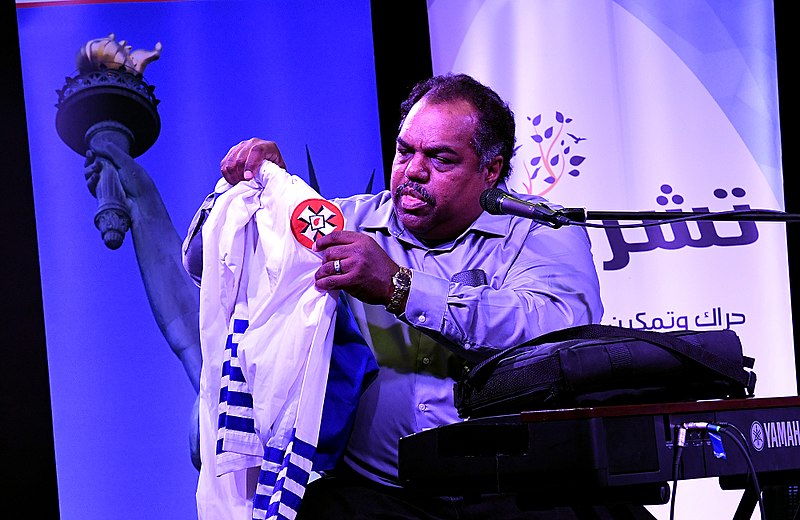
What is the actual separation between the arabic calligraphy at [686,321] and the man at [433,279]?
106cm

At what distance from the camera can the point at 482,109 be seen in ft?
8.71

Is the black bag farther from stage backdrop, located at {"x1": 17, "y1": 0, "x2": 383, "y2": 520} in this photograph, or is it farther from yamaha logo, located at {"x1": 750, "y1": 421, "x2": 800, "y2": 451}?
stage backdrop, located at {"x1": 17, "y1": 0, "x2": 383, "y2": 520}

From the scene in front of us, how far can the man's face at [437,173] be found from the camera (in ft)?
8.31

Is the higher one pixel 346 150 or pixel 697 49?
pixel 697 49

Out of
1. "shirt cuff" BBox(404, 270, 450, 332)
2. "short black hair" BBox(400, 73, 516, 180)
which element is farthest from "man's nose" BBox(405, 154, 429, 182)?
"shirt cuff" BBox(404, 270, 450, 332)

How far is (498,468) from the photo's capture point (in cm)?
161

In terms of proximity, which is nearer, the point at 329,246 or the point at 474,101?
the point at 329,246

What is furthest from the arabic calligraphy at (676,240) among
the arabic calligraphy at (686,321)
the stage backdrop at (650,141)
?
the arabic calligraphy at (686,321)

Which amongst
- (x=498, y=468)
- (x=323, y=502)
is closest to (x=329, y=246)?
(x=323, y=502)

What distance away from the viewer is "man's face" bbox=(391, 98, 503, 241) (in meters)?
2.53

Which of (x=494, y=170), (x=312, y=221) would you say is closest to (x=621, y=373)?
(x=312, y=221)

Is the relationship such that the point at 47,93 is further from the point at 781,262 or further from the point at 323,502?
the point at 781,262

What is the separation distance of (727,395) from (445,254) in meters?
0.98

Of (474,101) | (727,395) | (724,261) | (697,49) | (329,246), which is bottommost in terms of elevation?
(727,395)
